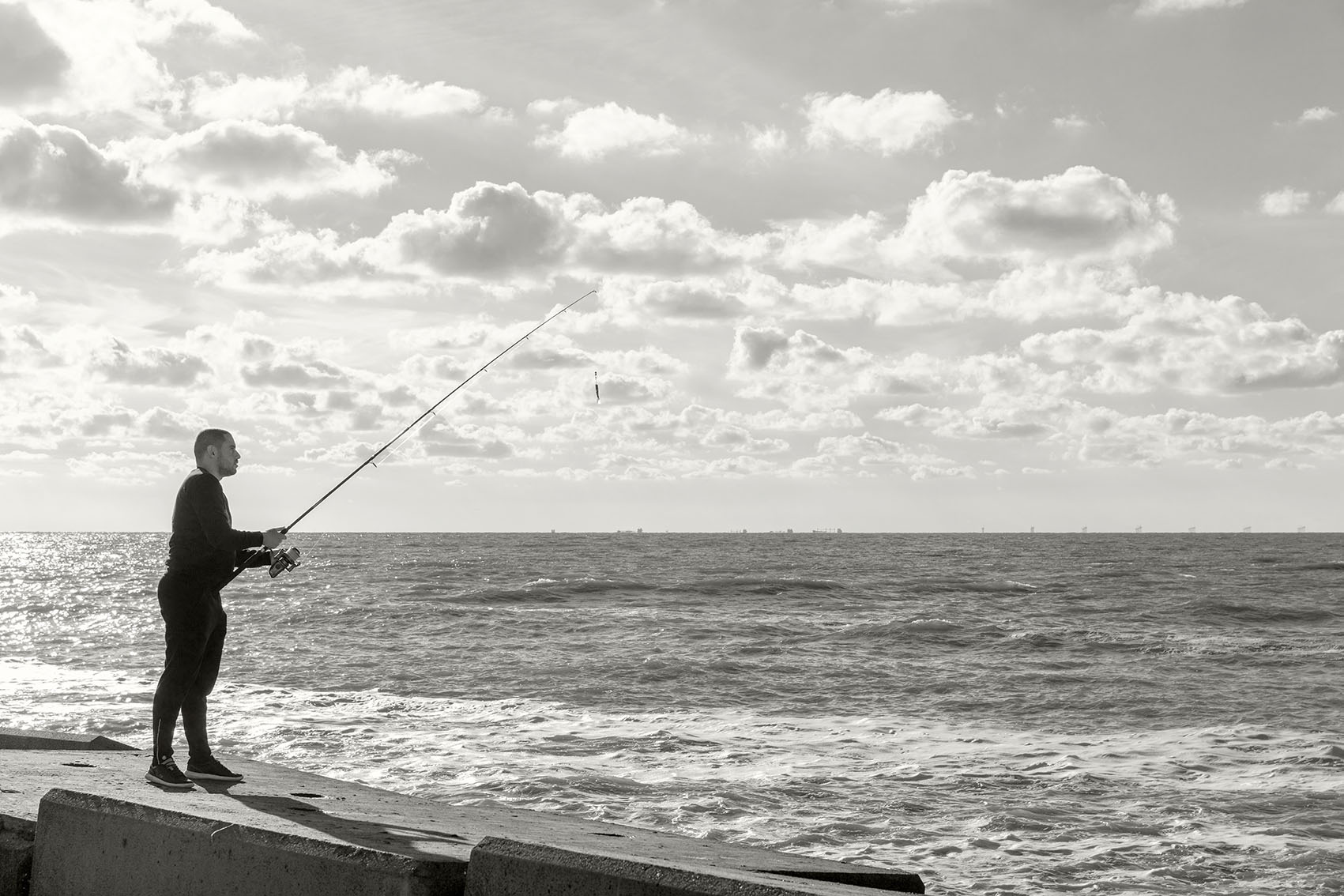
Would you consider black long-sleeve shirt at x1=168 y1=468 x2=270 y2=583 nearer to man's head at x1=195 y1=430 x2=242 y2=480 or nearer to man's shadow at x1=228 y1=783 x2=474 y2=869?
man's head at x1=195 y1=430 x2=242 y2=480

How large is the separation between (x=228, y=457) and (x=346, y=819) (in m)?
1.66

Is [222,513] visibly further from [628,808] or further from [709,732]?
[709,732]

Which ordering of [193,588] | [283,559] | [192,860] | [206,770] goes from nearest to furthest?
[192,860] → [193,588] → [206,770] → [283,559]

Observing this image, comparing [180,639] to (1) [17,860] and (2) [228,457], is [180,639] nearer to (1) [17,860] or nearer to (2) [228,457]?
(2) [228,457]

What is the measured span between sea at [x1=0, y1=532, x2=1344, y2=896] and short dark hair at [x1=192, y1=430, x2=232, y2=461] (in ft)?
9.42

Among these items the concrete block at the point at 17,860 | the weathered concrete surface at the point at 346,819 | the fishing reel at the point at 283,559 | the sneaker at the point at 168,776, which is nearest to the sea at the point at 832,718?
the weathered concrete surface at the point at 346,819

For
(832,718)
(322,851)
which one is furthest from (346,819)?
(832,718)

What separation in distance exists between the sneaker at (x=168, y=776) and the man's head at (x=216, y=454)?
1.16m

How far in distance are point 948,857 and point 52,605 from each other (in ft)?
80.2

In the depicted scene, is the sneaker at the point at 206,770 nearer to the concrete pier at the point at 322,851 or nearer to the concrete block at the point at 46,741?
the concrete pier at the point at 322,851

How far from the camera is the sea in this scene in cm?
677

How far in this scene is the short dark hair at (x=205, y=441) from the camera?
5.00 m

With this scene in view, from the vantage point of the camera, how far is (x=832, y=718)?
35.9ft

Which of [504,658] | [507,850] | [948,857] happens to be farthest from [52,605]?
[507,850]
